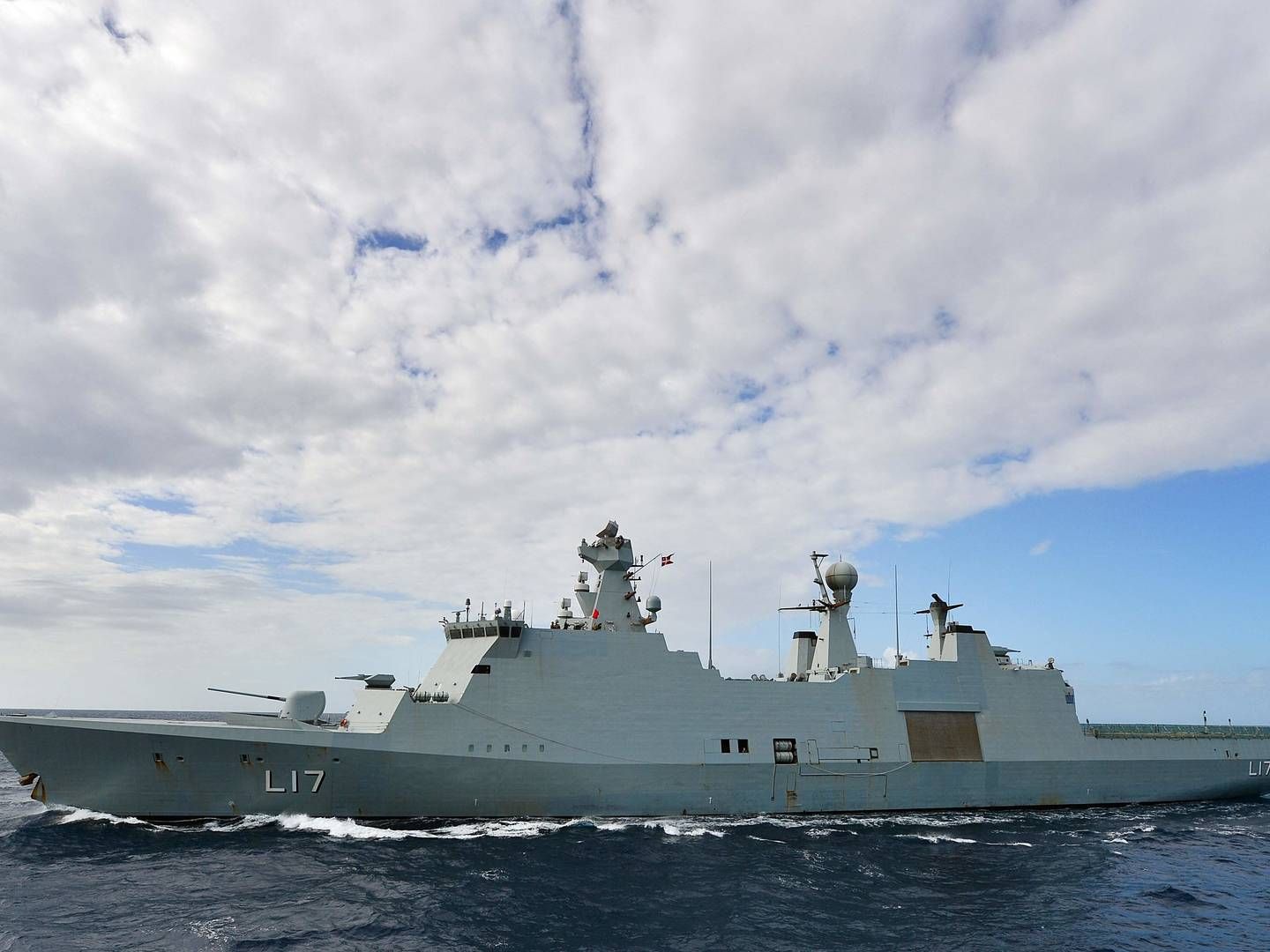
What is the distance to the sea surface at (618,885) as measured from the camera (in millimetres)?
11883

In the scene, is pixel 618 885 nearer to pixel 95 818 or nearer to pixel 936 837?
pixel 936 837

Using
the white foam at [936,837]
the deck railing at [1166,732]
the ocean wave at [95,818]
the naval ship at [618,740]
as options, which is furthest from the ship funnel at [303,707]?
the deck railing at [1166,732]

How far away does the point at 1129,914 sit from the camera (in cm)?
1378

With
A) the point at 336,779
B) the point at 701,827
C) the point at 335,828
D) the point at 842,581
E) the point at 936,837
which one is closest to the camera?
the point at 335,828

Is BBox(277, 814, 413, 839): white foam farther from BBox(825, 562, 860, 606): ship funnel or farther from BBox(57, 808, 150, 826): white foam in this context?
BBox(825, 562, 860, 606): ship funnel

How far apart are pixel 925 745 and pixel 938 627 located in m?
4.06

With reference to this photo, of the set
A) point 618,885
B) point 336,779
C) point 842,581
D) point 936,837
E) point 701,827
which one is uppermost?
point 842,581

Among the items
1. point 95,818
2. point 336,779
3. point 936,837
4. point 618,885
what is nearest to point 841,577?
point 936,837

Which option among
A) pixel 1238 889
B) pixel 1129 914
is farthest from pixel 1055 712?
pixel 1129 914

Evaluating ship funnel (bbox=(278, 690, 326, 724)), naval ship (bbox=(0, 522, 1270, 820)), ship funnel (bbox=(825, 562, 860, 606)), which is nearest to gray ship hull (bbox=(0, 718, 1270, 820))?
naval ship (bbox=(0, 522, 1270, 820))

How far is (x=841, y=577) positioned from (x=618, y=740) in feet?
29.2

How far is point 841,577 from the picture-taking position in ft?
76.9

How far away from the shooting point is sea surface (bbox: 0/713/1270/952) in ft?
39.0

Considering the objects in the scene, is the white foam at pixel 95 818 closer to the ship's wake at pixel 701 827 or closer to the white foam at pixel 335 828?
the ship's wake at pixel 701 827
